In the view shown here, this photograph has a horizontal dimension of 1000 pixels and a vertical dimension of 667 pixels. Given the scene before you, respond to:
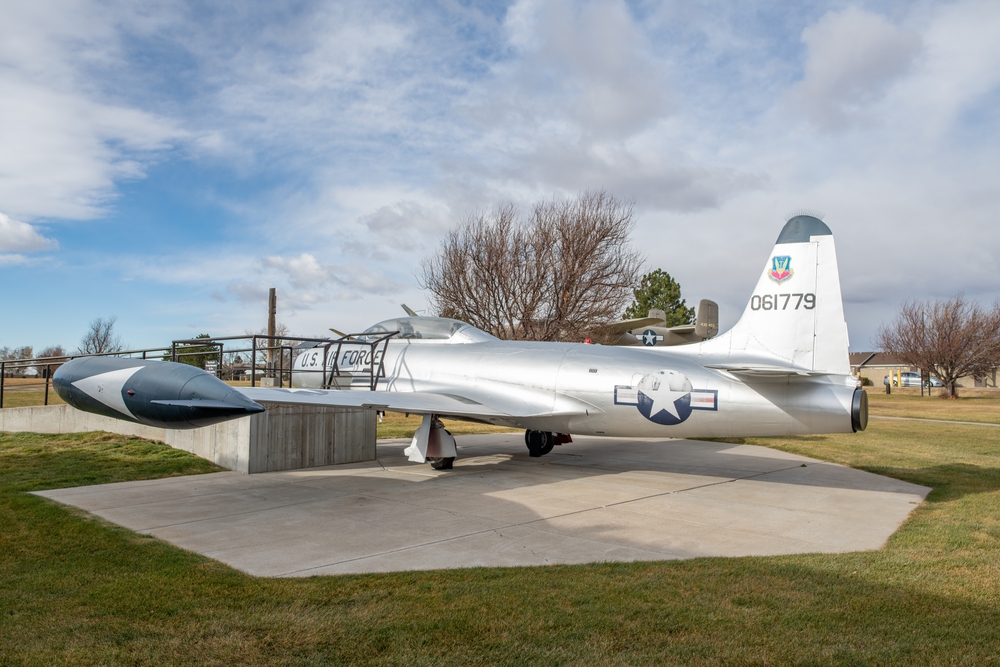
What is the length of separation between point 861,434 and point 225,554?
728 inches

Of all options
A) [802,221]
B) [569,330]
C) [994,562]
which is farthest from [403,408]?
[569,330]

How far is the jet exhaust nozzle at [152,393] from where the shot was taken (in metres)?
6.58

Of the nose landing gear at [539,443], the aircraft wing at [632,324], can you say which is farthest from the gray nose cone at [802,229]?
the aircraft wing at [632,324]

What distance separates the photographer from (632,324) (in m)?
29.1

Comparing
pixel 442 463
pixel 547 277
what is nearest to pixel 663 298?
pixel 547 277

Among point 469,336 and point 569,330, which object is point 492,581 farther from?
point 569,330

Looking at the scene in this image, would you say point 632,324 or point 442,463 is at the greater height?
point 632,324

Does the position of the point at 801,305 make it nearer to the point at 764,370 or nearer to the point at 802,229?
the point at 802,229

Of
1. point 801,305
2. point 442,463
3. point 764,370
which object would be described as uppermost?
point 801,305

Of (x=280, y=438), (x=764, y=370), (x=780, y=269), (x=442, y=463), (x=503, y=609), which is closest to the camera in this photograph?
(x=503, y=609)

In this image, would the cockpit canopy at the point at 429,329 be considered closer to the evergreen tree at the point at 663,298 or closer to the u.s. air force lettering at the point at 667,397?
the u.s. air force lettering at the point at 667,397

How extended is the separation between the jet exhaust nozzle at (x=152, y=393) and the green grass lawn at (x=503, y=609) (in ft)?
4.07

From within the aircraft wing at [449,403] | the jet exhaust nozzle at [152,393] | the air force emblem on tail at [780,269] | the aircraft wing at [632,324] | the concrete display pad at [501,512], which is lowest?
the concrete display pad at [501,512]

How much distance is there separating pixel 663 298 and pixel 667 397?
39224mm
